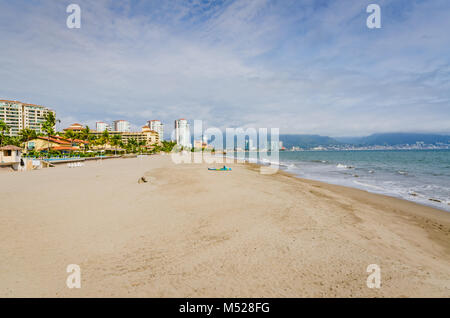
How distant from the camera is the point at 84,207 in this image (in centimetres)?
952

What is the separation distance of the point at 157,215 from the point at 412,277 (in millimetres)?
8114

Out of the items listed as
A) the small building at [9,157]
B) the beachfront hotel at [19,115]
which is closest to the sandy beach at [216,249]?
the small building at [9,157]

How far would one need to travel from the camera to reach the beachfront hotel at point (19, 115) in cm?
11411

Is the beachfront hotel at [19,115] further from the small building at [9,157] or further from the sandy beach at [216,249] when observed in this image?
the sandy beach at [216,249]

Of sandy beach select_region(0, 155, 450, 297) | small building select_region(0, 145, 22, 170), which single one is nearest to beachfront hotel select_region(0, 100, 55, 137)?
small building select_region(0, 145, 22, 170)

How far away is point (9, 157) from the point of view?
26562 mm

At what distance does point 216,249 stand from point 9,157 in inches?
1377

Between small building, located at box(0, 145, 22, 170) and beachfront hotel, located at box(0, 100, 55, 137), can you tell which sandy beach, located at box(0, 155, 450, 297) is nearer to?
small building, located at box(0, 145, 22, 170)

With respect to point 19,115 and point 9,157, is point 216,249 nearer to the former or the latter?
point 9,157

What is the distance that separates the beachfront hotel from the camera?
114 m

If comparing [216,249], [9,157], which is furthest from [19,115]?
[216,249]

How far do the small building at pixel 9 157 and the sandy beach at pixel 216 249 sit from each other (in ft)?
74.9

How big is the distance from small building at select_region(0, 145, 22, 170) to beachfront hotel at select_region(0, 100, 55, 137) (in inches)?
4314
